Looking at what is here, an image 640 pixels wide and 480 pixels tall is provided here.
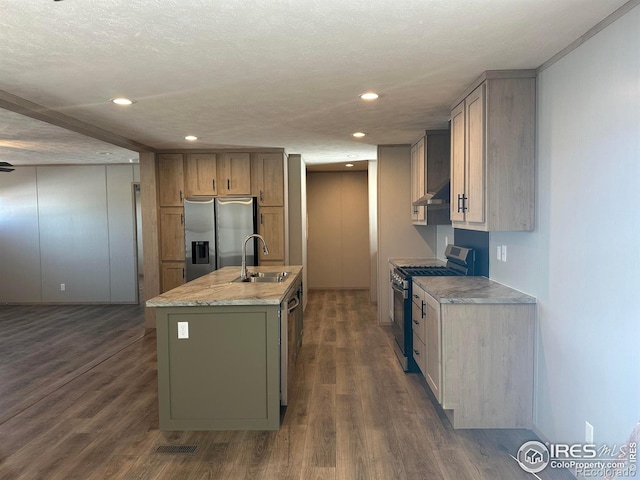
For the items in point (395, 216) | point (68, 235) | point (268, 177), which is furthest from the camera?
point (68, 235)

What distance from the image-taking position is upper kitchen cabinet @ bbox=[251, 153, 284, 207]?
6.24 meters

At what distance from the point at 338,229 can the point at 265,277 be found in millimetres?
4869

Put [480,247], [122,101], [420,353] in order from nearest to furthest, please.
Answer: [122,101]
[420,353]
[480,247]

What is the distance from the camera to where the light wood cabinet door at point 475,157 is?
3.17 metres

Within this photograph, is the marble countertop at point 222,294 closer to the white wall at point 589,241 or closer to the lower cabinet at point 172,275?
the white wall at point 589,241

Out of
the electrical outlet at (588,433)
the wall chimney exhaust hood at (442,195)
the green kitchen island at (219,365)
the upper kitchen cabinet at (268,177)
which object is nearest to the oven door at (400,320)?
the wall chimney exhaust hood at (442,195)

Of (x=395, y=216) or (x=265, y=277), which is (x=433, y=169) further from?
(x=265, y=277)

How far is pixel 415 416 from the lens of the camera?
3.35 meters

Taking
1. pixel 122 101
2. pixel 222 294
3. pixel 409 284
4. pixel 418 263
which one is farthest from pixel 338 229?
pixel 222 294

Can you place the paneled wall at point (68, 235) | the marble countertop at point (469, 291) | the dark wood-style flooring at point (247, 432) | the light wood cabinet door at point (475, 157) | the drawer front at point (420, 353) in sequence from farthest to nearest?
1. the paneled wall at point (68, 235)
2. the drawer front at point (420, 353)
3. the light wood cabinet door at point (475, 157)
4. the marble countertop at point (469, 291)
5. the dark wood-style flooring at point (247, 432)

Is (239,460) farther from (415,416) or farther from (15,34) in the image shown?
(15,34)

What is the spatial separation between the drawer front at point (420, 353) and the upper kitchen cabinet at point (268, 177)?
2928 mm

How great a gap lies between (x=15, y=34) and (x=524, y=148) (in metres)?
2.96

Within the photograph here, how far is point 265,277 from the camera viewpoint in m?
4.64
